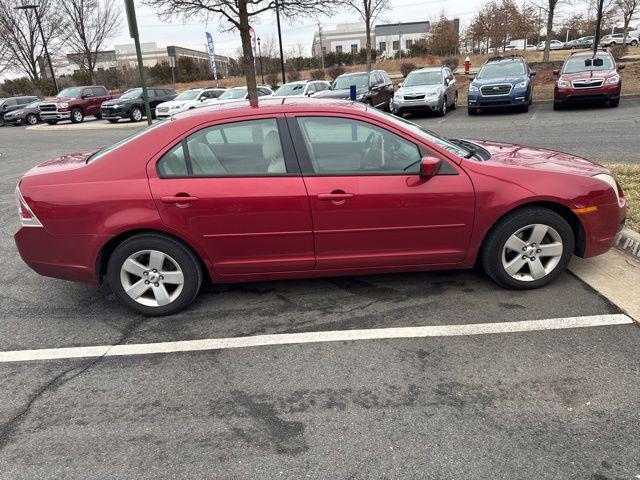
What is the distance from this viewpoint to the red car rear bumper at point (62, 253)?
12.1 feet

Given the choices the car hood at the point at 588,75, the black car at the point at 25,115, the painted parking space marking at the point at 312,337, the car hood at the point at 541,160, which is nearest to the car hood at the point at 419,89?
the car hood at the point at 588,75

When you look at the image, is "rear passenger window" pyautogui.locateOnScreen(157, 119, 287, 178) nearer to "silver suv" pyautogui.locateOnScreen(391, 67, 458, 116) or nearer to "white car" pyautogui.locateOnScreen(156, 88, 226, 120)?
"silver suv" pyautogui.locateOnScreen(391, 67, 458, 116)

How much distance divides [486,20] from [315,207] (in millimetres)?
40330

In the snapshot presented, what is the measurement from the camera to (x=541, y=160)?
4008 mm

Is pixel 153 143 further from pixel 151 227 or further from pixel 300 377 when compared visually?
pixel 300 377

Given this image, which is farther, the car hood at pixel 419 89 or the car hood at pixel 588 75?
the car hood at pixel 419 89

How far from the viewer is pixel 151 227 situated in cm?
362

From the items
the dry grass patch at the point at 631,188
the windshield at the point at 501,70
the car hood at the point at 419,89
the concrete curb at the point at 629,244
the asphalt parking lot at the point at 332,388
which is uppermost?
the windshield at the point at 501,70

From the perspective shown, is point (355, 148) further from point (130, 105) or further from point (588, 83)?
point (130, 105)

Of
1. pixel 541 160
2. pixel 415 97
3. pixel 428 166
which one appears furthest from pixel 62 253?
pixel 415 97

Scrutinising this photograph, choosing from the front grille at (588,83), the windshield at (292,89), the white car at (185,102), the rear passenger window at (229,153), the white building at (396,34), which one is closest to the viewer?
the rear passenger window at (229,153)

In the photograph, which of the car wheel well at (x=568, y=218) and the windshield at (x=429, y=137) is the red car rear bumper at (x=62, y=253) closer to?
the windshield at (x=429, y=137)

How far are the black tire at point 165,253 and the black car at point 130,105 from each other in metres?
21.9

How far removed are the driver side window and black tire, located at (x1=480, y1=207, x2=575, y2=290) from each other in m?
0.83
